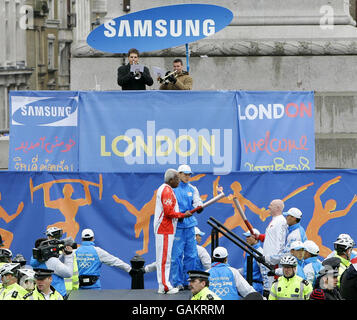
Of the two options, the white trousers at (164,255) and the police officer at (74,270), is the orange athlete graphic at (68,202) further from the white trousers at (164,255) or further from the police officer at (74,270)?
the white trousers at (164,255)

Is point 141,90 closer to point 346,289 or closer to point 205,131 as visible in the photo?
point 205,131

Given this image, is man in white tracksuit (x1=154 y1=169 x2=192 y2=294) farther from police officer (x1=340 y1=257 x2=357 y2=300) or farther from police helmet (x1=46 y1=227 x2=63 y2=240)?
police officer (x1=340 y1=257 x2=357 y2=300)

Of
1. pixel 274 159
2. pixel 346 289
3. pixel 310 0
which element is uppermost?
pixel 310 0

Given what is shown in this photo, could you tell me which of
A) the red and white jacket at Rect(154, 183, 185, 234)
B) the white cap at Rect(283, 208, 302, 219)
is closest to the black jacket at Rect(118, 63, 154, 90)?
the white cap at Rect(283, 208, 302, 219)

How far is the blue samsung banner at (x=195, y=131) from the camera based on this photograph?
15477mm

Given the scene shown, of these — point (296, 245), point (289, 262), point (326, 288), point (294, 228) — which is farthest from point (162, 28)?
point (326, 288)

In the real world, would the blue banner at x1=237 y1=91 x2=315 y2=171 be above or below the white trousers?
above

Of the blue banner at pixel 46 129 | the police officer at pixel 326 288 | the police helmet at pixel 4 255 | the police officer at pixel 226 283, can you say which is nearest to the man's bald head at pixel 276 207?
the police officer at pixel 226 283

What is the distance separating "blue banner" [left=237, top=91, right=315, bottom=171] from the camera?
1548 cm

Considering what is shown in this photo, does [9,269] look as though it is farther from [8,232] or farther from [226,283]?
[8,232]

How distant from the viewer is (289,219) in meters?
14.0

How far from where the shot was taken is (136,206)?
1498 cm
